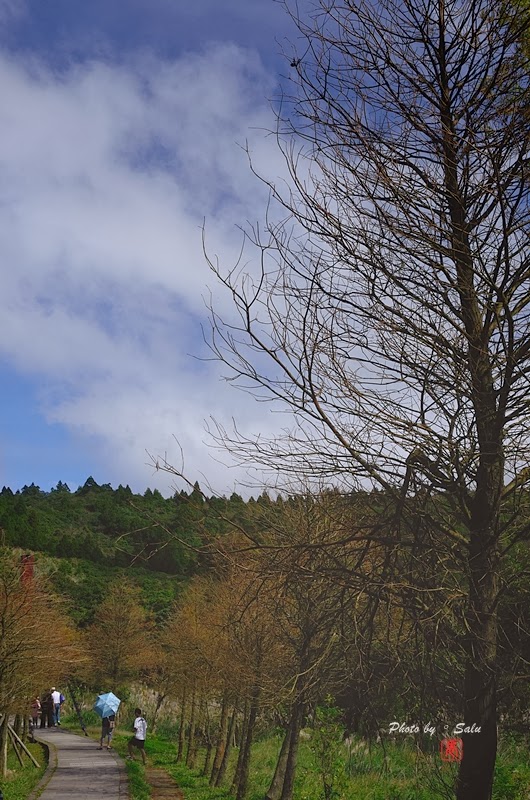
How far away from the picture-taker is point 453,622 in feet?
17.0

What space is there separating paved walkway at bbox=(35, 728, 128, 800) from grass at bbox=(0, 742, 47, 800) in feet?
1.16

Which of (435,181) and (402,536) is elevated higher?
(435,181)

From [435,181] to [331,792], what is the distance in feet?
35.2

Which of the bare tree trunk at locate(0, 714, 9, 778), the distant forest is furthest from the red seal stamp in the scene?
the distant forest

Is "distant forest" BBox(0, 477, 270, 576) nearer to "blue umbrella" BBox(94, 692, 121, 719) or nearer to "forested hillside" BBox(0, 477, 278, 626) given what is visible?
"forested hillside" BBox(0, 477, 278, 626)

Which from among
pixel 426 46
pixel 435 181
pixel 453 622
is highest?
pixel 426 46

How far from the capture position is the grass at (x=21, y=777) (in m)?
16.8

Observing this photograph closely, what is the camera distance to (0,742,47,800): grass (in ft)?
55.2

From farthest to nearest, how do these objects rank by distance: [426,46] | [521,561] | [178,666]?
[178,666] → [521,561] → [426,46]

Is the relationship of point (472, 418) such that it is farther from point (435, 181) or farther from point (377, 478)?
point (435, 181)

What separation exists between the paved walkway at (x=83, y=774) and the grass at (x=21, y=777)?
0.35m

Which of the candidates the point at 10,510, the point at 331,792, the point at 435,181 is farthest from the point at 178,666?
→ the point at 10,510

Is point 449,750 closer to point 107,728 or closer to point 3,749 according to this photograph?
point 3,749

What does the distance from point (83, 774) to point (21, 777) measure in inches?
66.7
